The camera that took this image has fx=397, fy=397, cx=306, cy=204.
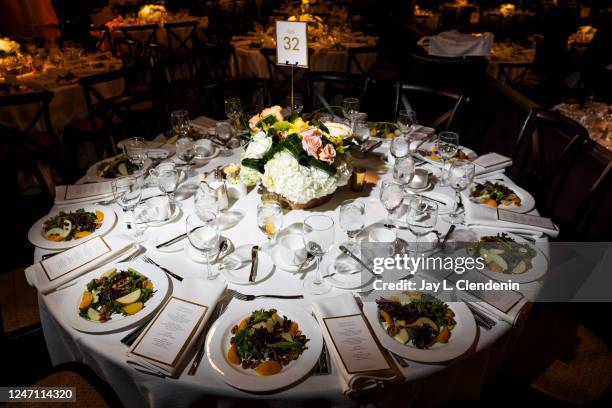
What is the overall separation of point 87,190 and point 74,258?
0.57 m

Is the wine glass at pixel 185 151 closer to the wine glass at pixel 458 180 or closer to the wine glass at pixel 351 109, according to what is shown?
the wine glass at pixel 351 109

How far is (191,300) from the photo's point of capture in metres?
1.37

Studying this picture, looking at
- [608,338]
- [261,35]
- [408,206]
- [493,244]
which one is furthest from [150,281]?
[261,35]

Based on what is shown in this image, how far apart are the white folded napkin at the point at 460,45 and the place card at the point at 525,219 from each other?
376 cm

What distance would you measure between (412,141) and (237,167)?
44.9 inches

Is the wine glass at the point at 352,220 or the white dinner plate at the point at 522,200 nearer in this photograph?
the wine glass at the point at 352,220

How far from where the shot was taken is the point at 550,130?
3.05m

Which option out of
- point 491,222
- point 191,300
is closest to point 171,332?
point 191,300

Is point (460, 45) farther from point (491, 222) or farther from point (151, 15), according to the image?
point (151, 15)

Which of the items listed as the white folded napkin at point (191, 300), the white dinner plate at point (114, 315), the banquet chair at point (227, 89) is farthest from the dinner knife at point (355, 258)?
the banquet chair at point (227, 89)

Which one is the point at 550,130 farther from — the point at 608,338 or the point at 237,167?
the point at 237,167

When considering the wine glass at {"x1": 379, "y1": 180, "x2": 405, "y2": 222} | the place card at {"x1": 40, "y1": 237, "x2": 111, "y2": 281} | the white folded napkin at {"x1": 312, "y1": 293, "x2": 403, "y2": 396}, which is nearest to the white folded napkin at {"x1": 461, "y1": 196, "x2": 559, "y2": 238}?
the wine glass at {"x1": 379, "y1": 180, "x2": 405, "y2": 222}

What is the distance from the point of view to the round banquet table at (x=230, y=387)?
1.13 m

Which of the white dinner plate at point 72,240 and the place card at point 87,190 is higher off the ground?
the place card at point 87,190
